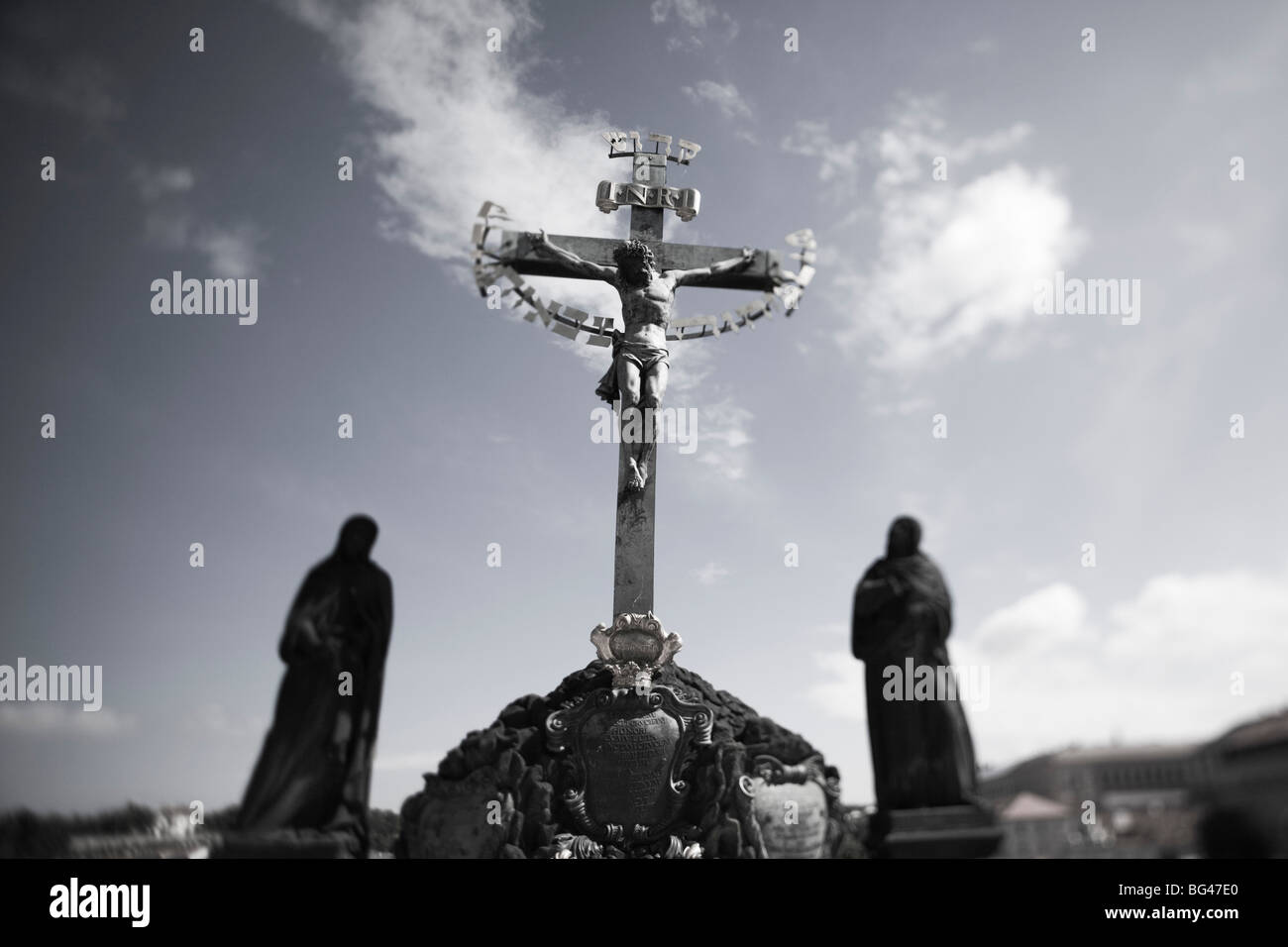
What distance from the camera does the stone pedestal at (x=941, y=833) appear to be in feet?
20.0

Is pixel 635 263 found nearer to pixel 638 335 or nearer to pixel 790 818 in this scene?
pixel 638 335

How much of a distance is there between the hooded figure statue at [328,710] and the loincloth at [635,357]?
11.3 ft

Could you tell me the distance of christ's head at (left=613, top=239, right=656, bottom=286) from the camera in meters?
9.32

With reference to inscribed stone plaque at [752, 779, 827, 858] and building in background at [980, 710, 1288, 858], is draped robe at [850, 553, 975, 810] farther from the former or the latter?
inscribed stone plaque at [752, 779, 827, 858]

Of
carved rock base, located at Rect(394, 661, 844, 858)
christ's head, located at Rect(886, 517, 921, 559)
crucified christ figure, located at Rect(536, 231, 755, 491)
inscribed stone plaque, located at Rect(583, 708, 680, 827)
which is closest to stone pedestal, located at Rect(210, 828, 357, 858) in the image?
carved rock base, located at Rect(394, 661, 844, 858)

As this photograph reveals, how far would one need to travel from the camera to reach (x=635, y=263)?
9.34 metres

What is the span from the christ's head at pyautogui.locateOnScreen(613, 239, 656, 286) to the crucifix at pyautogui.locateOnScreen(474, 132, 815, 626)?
1cm

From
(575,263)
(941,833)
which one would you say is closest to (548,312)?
(575,263)

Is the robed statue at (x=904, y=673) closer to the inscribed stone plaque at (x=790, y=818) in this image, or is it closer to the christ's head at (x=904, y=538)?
the christ's head at (x=904, y=538)

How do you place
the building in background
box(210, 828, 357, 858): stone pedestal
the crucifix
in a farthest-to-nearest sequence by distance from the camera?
the crucifix
box(210, 828, 357, 858): stone pedestal
the building in background

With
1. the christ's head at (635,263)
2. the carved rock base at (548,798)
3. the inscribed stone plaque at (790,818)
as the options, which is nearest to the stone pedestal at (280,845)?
the carved rock base at (548,798)
